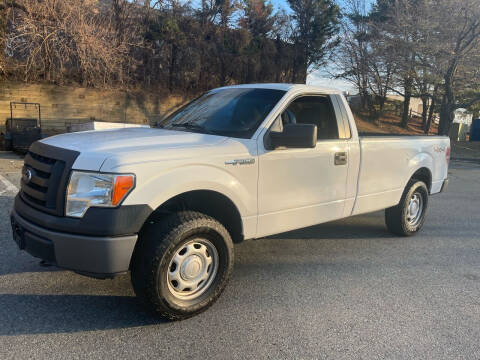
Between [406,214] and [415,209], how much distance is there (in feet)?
1.09

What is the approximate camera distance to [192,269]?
10.9 ft

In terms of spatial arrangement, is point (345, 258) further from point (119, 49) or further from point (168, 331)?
point (119, 49)

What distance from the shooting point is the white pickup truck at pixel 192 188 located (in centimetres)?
286

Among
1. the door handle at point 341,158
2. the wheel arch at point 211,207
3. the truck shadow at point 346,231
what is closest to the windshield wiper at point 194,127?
the wheel arch at point 211,207

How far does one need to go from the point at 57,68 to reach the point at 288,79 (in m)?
16.5

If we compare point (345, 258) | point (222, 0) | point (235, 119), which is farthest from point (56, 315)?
point (222, 0)

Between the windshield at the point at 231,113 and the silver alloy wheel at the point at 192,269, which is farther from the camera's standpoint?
the windshield at the point at 231,113

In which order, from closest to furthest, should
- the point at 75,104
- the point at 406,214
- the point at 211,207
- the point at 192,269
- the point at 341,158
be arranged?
1. the point at 192,269
2. the point at 211,207
3. the point at 341,158
4. the point at 406,214
5. the point at 75,104

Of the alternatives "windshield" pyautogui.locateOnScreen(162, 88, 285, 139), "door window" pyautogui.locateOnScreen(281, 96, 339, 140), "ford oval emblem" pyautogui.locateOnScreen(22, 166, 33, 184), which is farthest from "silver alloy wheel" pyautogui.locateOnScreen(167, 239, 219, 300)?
"door window" pyautogui.locateOnScreen(281, 96, 339, 140)

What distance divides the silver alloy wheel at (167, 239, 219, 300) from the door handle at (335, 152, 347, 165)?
1.81m

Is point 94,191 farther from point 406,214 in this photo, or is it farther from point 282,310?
point 406,214

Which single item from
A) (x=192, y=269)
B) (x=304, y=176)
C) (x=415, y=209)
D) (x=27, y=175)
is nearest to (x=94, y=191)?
(x=27, y=175)

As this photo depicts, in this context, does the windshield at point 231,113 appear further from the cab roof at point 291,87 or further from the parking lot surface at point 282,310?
the parking lot surface at point 282,310

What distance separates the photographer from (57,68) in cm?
1761
